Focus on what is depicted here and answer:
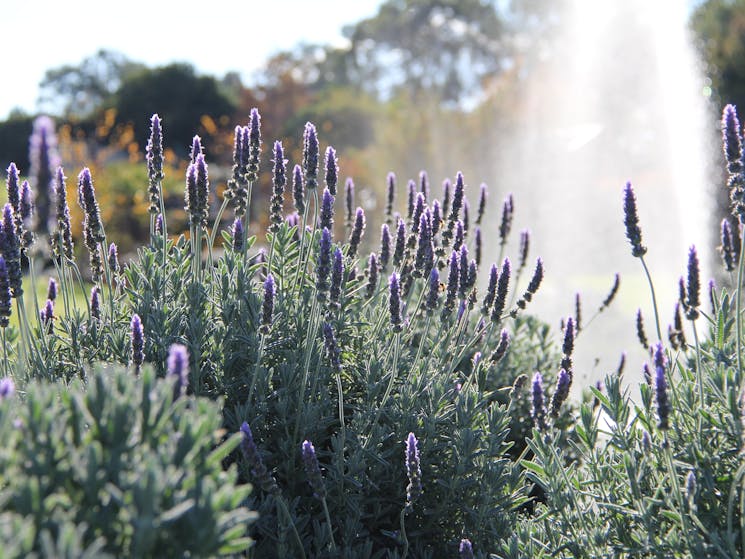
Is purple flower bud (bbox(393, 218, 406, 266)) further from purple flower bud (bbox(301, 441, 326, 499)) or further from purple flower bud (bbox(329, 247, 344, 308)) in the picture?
purple flower bud (bbox(301, 441, 326, 499))

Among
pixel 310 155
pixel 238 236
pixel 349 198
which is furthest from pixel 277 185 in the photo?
pixel 349 198

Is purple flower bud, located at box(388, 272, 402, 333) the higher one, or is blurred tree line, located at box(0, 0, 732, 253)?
blurred tree line, located at box(0, 0, 732, 253)

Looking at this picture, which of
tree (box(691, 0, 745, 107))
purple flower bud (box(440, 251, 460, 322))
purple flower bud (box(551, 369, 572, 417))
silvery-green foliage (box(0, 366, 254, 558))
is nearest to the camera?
silvery-green foliage (box(0, 366, 254, 558))

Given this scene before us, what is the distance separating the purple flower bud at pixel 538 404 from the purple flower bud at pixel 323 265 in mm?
728

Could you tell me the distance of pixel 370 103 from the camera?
23.8 meters

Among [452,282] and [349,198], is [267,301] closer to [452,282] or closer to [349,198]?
[452,282]

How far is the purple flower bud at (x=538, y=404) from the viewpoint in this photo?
229 centimetres

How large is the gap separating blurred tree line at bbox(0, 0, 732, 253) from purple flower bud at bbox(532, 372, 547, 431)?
2623 millimetres

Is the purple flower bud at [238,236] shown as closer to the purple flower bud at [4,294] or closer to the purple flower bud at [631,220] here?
the purple flower bud at [4,294]

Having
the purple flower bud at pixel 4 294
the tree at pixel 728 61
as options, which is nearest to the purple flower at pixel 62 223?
the purple flower bud at pixel 4 294

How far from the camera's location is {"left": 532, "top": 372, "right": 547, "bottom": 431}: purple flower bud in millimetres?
2289

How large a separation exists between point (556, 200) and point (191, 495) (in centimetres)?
1805

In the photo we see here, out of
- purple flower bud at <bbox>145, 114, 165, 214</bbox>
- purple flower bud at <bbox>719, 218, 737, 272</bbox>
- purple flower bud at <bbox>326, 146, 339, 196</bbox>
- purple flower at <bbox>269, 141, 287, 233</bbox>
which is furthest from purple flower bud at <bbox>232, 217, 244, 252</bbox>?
purple flower bud at <bbox>719, 218, 737, 272</bbox>

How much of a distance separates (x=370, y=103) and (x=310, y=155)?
21.5 metres
